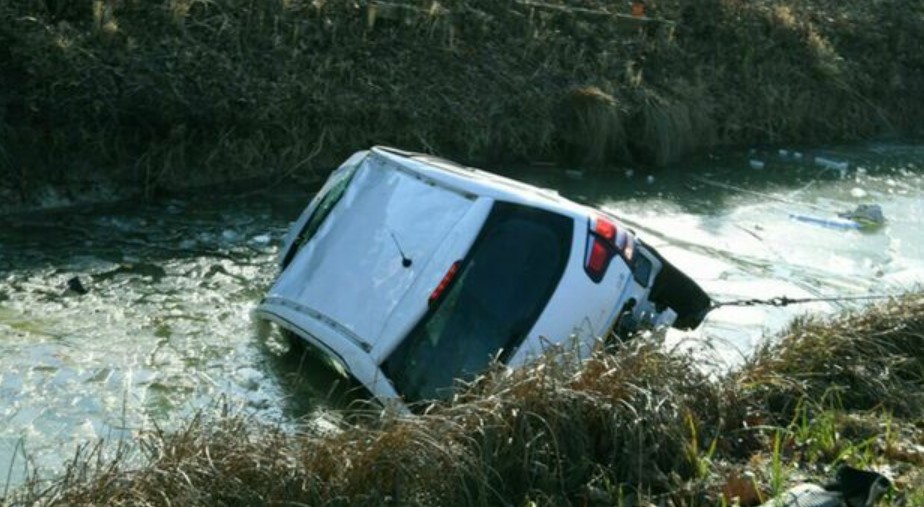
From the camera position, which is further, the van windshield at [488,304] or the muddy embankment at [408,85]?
the muddy embankment at [408,85]

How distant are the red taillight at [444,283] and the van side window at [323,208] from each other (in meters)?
1.48

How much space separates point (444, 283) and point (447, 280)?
1.2 inches

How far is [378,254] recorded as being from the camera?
7.88m

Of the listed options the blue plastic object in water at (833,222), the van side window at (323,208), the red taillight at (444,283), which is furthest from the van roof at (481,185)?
the blue plastic object in water at (833,222)

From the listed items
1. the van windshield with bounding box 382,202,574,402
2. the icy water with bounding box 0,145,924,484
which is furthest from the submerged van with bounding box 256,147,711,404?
the icy water with bounding box 0,145,924,484

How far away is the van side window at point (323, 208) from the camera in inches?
343

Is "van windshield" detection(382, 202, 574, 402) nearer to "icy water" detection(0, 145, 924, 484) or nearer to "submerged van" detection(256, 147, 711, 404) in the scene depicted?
"submerged van" detection(256, 147, 711, 404)

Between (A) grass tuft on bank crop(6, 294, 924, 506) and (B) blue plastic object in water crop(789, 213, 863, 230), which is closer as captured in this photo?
(A) grass tuft on bank crop(6, 294, 924, 506)

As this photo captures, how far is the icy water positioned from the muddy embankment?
0.57m

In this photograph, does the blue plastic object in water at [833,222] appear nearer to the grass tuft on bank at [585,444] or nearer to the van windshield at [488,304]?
the grass tuft on bank at [585,444]

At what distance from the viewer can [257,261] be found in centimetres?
1134

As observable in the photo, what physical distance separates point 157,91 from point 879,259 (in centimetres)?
768

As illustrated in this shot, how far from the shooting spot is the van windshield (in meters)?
7.25

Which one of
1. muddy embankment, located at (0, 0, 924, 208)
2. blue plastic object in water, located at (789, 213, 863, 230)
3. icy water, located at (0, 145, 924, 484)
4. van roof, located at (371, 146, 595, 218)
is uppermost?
van roof, located at (371, 146, 595, 218)
